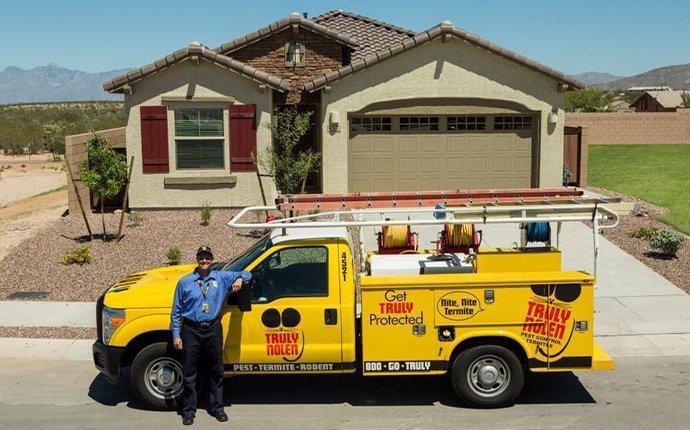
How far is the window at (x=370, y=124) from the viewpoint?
829 inches

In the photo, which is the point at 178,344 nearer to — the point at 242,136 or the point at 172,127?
the point at 242,136

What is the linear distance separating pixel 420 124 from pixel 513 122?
2.45 meters

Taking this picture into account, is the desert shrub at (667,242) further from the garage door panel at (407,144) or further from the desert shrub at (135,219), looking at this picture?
the desert shrub at (135,219)

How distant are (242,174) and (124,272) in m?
6.12

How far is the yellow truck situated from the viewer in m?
8.19

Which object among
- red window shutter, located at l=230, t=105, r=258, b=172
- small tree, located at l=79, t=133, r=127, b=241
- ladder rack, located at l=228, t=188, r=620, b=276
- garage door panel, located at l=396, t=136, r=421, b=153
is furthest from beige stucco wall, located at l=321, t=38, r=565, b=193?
ladder rack, located at l=228, t=188, r=620, b=276

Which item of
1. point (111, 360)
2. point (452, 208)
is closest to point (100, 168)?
point (111, 360)

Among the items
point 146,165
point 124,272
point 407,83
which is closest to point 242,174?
point 146,165

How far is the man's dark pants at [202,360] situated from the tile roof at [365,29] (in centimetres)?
1749

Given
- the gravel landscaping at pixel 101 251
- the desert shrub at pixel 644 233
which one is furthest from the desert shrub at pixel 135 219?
the desert shrub at pixel 644 233

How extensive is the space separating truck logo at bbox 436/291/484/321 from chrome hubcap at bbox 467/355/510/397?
51 centimetres

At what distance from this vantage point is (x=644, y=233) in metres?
16.5

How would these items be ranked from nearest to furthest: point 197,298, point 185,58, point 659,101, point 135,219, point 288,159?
point 197,298, point 288,159, point 135,219, point 185,58, point 659,101

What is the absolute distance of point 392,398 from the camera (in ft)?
29.1
